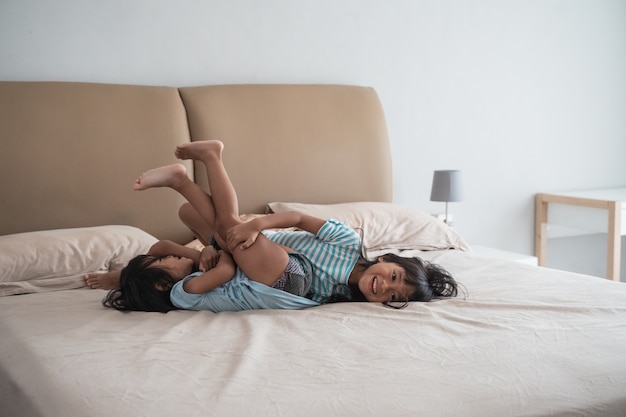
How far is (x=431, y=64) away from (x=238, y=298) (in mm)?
2176

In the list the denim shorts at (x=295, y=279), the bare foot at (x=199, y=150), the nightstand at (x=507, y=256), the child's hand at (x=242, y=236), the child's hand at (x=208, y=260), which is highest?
the bare foot at (x=199, y=150)

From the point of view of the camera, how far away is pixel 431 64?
3605mm

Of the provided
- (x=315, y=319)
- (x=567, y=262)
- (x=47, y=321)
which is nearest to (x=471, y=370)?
(x=315, y=319)

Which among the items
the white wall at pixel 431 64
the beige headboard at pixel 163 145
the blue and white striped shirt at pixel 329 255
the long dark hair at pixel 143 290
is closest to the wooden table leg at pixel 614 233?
the white wall at pixel 431 64

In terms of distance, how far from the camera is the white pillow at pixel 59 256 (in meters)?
2.13

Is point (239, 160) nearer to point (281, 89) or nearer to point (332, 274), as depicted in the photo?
point (281, 89)

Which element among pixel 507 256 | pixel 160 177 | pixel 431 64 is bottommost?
pixel 507 256

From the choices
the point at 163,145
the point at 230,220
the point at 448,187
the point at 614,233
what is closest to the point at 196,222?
the point at 230,220

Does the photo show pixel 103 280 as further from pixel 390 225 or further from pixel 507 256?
pixel 507 256

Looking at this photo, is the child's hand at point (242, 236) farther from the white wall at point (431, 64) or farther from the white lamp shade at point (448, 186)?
the white lamp shade at point (448, 186)

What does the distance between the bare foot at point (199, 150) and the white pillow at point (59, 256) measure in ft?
1.33

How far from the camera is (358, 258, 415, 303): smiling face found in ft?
6.32

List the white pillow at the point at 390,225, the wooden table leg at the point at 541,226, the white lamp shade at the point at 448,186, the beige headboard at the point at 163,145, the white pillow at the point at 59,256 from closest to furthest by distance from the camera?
the white pillow at the point at 59,256 → the beige headboard at the point at 163,145 → the white pillow at the point at 390,225 → the white lamp shade at the point at 448,186 → the wooden table leg at the point at 541,226

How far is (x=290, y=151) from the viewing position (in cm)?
306
